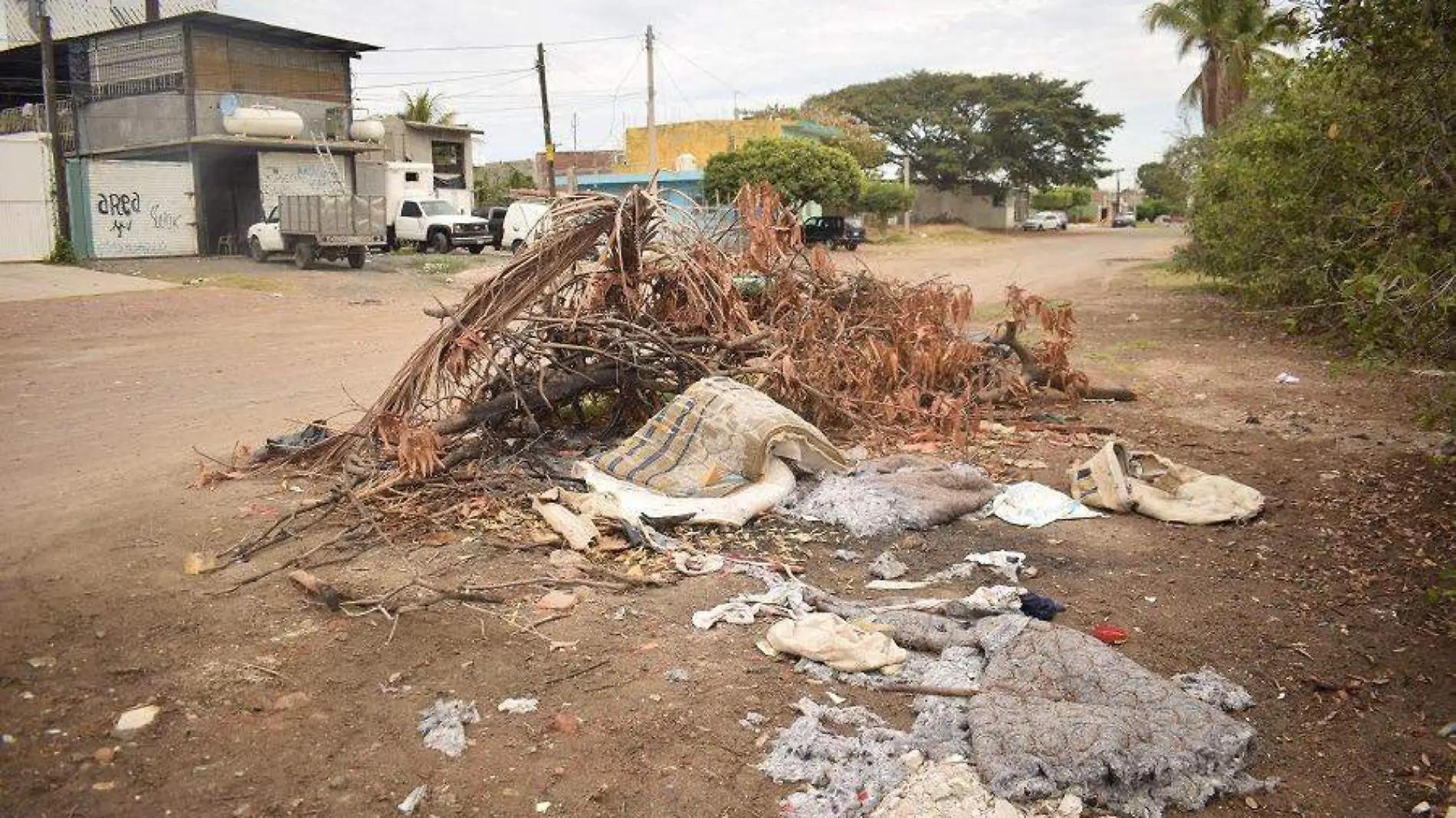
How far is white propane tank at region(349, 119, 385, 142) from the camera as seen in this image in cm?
3072

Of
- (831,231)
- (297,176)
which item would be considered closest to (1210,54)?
(831,231)

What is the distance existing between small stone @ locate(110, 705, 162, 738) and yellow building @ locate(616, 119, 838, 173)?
125 feet

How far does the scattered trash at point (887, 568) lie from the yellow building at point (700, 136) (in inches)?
1450

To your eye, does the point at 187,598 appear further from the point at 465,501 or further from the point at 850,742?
the point at 850,742

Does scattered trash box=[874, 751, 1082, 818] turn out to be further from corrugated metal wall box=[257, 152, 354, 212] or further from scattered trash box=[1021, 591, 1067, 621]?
corrugated metal wall box=[257, 152, 354, 212]

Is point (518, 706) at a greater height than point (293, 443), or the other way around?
point (293, 443)

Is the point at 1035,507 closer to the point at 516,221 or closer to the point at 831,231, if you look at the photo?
the point at 516,221

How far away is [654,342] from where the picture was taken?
6.55m

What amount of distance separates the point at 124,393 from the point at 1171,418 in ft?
29.8

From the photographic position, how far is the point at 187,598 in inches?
178

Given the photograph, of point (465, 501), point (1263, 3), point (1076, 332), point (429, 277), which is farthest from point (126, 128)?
point (1263, 3)

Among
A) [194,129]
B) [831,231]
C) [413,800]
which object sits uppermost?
[194,129]

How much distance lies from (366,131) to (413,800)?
101 ft

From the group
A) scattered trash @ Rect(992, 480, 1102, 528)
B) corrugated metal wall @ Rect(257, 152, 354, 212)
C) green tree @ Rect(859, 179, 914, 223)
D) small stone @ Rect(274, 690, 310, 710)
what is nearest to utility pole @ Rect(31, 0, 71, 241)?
corrugated metal wall @ Rect(257, 152, 354, 212)
